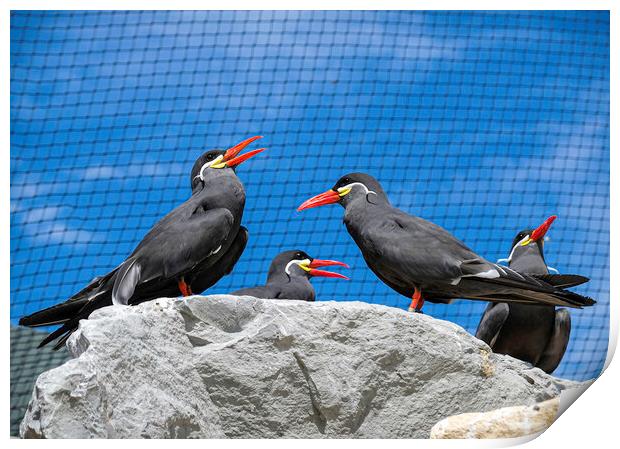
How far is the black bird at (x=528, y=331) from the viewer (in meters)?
4.79

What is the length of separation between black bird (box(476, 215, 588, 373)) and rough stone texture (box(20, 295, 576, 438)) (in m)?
0.78

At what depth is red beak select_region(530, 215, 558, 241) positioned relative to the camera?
5043 millimetres

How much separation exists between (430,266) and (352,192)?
23.7 inches

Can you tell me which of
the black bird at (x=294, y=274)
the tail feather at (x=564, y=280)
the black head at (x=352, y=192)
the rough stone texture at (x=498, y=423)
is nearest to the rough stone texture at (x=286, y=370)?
the rough stone texture at (x=498, y=423)

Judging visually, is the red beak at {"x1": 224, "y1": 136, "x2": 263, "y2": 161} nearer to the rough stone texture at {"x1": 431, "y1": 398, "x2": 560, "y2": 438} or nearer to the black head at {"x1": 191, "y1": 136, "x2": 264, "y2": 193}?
the black head at {"x1": 191, "y1": 136, "x2": 264, "y2": 193}

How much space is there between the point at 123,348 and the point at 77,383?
0.25 meters

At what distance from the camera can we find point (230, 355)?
3721 mm

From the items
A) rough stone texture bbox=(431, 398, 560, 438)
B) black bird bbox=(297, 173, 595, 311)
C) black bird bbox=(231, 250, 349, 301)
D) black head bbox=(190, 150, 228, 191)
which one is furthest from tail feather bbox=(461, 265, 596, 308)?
black head bbox=(190, 150, 228, 191)

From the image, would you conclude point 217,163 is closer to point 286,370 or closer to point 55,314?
point 55,314

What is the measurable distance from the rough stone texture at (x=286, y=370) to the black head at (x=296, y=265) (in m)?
1.16

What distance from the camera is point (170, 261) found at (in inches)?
163

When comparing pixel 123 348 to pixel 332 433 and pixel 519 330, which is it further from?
pixel 519 330

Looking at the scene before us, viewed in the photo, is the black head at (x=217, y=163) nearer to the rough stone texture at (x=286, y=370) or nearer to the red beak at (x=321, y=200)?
the red beak at (x=321, y=200)
